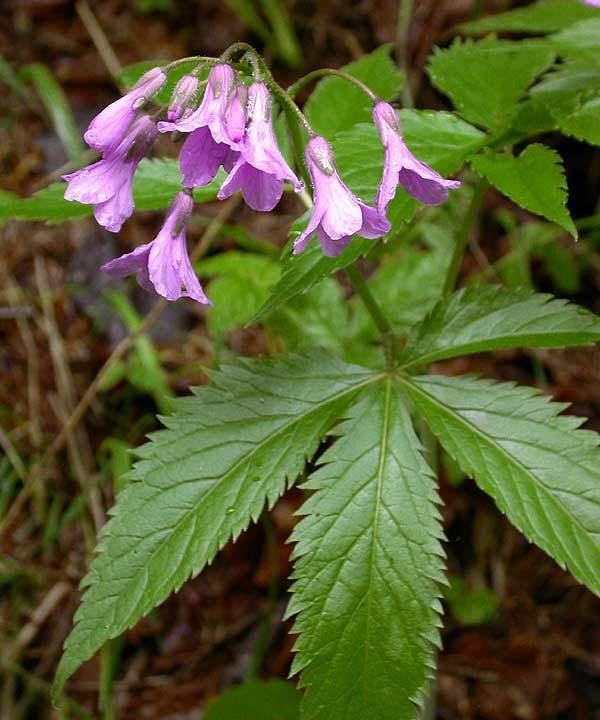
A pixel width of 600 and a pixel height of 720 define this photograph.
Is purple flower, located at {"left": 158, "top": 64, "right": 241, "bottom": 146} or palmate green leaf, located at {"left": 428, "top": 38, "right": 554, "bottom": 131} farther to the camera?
palmate green leaf, located at {"left": 428, "top": 38, "right": 554, "bottom": 131}

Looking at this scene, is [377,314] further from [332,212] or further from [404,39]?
[404,39]

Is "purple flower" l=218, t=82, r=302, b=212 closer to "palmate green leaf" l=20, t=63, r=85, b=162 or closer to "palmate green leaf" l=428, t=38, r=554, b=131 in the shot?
"palmate green leaf" l=428, t=38, r=554, b=131

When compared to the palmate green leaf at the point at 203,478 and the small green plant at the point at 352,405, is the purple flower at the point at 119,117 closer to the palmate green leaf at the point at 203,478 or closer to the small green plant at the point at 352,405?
the small green plant at the point at 352,405

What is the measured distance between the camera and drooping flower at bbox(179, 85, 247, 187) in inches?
59.8

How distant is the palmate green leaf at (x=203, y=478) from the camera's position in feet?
5.64

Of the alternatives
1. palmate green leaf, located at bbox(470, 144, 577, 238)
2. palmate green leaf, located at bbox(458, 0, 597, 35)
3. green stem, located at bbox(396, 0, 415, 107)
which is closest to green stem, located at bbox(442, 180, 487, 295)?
palmate green leaf, located at bbox(470, 144, 577, 238)

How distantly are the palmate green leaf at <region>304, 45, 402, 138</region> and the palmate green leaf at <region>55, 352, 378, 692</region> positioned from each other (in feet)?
2.47

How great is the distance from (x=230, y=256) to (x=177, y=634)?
1540 mm

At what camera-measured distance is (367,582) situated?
173 centimetres

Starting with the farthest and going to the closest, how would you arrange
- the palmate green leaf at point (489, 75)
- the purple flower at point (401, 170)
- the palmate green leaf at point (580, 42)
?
the palmate green leaf at point (580, 42) → the palmate green leaf at point (489, 75) → the purple flower at point (401, 170)

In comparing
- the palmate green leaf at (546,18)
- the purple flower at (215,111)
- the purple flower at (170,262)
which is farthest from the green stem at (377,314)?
the palmate green leaf at (546,18)

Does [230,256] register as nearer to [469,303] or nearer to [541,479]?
[469,303]

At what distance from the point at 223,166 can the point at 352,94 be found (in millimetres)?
901

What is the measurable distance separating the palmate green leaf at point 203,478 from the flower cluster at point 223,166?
0.37 meters
